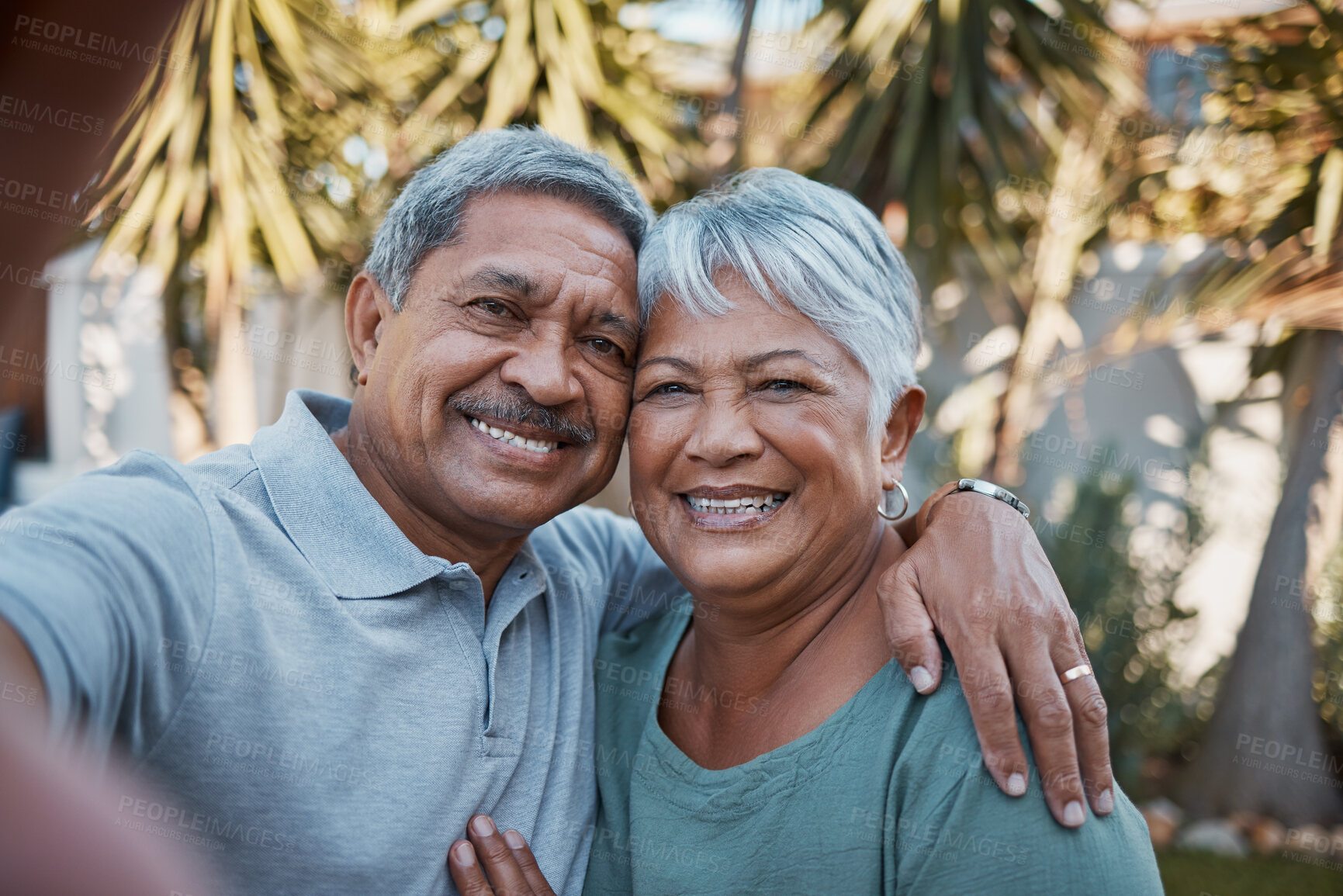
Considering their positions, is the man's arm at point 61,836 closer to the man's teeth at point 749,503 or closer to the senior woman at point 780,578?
the senior woman at point 780,578

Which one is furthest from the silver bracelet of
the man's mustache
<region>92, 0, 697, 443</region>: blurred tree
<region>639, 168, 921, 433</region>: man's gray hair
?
<region>92, 0, 697, 443</region>: blurred tree

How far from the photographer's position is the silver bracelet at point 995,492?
182 cm

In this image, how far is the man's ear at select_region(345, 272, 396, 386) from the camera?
6.51ft

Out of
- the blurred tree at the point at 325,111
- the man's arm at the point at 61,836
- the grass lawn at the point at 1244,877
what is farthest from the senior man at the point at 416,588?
the grass lawn at the point at 1244,877

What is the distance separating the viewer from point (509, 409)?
70.1 inches

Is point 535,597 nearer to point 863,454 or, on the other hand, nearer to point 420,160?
point 863,454

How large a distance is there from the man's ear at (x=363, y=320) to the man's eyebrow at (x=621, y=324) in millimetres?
513

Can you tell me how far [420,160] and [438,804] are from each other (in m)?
4.29

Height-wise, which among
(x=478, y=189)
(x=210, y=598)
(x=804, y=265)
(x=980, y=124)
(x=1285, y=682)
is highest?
(x=980, y=124)

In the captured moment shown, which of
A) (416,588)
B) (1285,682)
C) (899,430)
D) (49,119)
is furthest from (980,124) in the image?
(49,119)

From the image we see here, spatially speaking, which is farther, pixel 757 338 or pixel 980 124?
pixel 980 124

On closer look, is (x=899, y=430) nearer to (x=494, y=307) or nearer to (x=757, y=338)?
(x=757, y=338)

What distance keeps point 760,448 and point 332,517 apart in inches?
32.2

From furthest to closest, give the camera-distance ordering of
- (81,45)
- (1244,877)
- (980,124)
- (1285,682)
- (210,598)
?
(1285,682), (980,124), (1244,877), (210,598), (81,45)
